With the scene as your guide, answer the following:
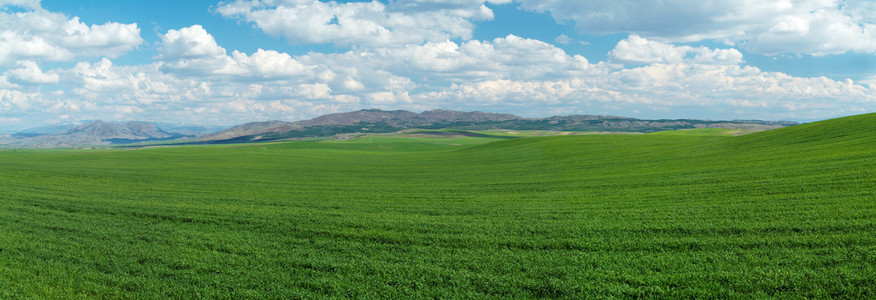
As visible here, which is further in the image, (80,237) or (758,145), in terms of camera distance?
(758,145)

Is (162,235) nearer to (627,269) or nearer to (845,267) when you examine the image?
(627,269)

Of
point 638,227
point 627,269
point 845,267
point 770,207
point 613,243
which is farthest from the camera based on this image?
point 770,207

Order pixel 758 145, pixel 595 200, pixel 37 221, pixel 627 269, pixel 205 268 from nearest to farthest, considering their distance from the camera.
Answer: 1. pixel 627 269
2. pixel 205 268
3. pixel 37 221
4. pixel 595 200
5. pixel 758 145

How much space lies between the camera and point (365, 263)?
9930mm

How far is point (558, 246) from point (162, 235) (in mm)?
11030

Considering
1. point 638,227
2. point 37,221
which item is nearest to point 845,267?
point 638,227

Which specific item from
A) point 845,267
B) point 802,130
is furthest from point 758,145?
point 845,267

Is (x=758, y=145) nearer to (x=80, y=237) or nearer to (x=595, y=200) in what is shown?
(x=595, y=200)

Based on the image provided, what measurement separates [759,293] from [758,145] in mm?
30245

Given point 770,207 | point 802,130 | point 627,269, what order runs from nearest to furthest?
point 627,269
point 770,207
point 802,130

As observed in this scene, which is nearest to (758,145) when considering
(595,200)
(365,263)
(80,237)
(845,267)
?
(595,200)

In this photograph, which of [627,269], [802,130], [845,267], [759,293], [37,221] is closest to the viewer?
[759,293]

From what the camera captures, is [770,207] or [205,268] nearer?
[205,268]

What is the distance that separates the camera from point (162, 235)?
12734mm
